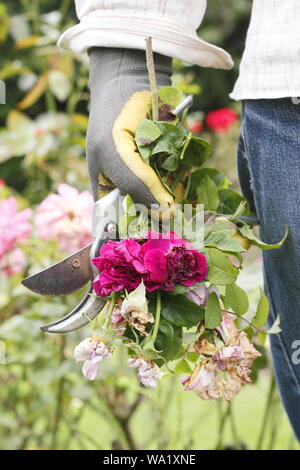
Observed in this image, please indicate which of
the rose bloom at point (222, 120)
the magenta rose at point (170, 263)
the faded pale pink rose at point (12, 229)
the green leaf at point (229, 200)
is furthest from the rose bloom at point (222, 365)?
the rose bloom at point (222, 120)

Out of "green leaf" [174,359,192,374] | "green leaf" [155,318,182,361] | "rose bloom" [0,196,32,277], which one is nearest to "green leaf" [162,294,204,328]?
"green leaf" [155,318,182,361]

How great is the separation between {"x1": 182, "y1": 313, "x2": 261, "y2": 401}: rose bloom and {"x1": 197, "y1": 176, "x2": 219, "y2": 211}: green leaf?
0.18m

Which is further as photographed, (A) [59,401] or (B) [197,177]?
(A) [59,401]

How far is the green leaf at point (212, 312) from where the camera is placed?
99 centimetres

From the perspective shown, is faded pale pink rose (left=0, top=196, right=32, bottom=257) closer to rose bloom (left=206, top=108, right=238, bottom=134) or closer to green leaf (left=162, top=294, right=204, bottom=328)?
green leaf (left=162, top=294, right=204, bottom=328)

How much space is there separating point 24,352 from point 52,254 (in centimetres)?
38

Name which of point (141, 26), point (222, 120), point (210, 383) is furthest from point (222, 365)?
Answer: point (222, 120)

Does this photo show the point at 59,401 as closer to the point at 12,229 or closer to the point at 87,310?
the point at 12,229

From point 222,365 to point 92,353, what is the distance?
179 millimetres

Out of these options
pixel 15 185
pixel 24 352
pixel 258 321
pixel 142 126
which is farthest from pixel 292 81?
pixel 15 185

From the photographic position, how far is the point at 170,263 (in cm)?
94

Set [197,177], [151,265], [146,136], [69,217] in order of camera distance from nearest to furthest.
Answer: [151,265], [146,136], [197,177], [69,217]

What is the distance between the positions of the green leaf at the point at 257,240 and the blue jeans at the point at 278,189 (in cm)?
2

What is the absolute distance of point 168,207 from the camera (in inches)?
40.2
